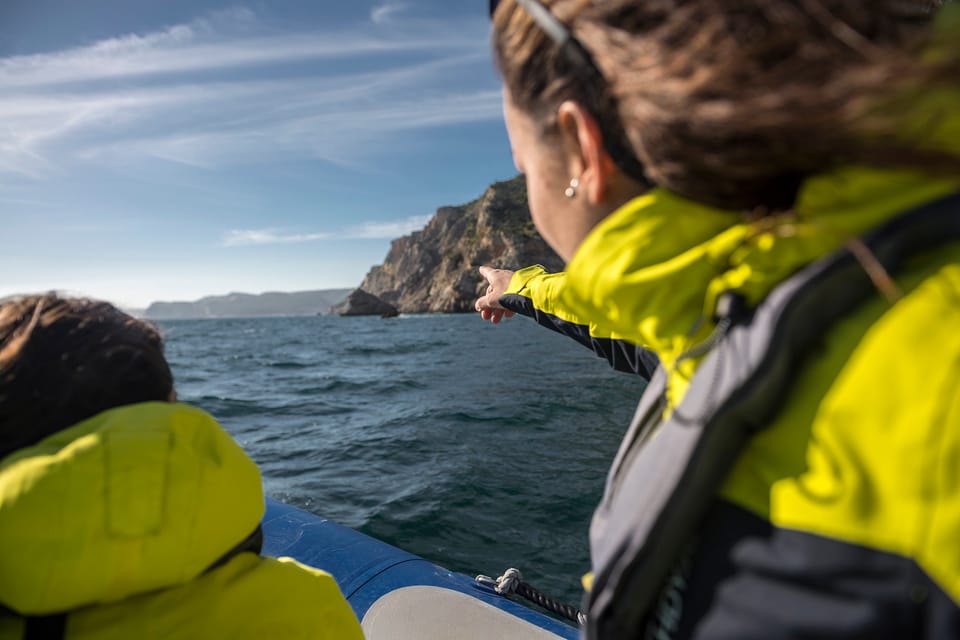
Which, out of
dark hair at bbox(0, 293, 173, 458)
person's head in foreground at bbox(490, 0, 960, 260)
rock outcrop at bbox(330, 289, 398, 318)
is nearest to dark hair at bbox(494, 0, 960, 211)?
person's head in foreground at bbox(490, 0, 960, 260)

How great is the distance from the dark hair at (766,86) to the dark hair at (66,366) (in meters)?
1.11

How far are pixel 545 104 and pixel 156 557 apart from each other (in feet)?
3.23

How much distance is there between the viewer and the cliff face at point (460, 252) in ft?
231

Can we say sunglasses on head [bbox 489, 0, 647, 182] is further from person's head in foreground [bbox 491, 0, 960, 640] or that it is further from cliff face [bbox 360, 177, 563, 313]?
cliff face [bbox 360, 177, 563, 313]

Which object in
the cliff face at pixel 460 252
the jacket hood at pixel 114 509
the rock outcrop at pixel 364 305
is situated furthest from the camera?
the rock outcrop at pixel 364 305

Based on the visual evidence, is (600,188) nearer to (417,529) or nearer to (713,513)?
(713,513)

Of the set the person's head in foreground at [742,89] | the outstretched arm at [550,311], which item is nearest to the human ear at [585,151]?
the person's head in foreground at [742,89]

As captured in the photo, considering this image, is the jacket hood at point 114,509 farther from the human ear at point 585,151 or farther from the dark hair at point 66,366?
the human ear at point 585,151

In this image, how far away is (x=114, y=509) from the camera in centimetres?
100

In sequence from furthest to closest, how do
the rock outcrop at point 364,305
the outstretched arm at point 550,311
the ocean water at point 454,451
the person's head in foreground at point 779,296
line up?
the rock outcrop at point 364,305
the ocean water at point 454,451
the outstretched arm at point 550,311
the person's head in foreground at point 779,296

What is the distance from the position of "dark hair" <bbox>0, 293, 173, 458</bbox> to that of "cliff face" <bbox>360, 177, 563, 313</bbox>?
50.5 metres

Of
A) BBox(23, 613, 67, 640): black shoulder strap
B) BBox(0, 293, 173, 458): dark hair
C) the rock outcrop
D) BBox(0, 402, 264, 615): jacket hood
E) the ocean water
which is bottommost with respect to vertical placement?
the rock outcrop

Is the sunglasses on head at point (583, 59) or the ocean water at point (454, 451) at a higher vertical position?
the sunglasses on head at point (583, 59)

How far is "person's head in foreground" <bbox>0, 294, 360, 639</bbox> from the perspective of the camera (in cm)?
98
